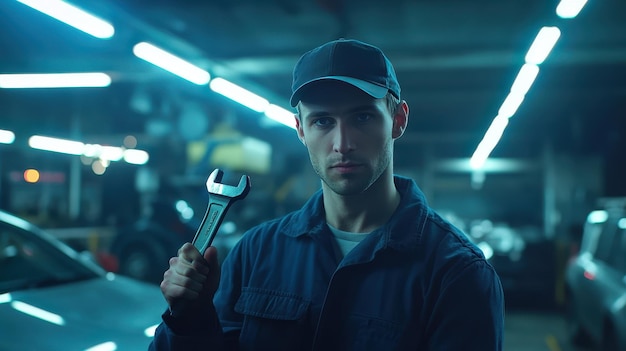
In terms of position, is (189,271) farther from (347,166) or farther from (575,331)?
(575,331)

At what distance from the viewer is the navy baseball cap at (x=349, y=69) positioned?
1.73m

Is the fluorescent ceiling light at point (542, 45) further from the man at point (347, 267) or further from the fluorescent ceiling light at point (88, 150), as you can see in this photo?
the fluorescent ceiling light at point (88, 150)

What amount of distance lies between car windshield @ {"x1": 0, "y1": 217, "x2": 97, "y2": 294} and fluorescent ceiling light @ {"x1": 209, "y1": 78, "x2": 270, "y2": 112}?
4.89 m

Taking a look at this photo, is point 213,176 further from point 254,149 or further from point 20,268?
point 254,149

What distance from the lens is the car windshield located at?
380 centimetres

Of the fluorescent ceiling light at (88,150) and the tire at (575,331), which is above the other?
the fluorescent ceiling light at (88,150)

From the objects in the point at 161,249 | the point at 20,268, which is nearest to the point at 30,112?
the point at 161,249

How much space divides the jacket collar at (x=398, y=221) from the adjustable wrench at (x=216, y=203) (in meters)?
0.23

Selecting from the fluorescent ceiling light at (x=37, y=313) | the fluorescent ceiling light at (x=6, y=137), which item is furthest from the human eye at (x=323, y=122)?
the fluorescent ceiling light at (x=6, y=137)

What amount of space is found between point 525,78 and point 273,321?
794 cm

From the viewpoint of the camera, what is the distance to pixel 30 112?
52.6 feet

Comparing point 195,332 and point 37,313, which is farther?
point 37,313

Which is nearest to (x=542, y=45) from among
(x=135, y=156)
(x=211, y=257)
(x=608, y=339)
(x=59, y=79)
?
(x=608, y=339)

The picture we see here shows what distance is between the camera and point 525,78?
889cm
